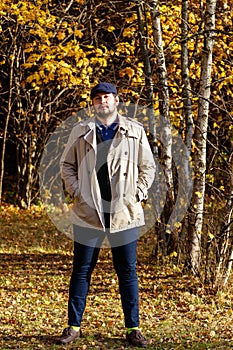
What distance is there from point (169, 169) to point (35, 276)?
206cm

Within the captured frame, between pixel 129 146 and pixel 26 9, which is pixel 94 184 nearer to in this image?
pixel 129 146

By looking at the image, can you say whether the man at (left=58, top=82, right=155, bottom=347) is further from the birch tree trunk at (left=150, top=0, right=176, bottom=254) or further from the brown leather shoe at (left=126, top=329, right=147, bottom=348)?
the birch tree trunk at (left=150, top=0, right=176, bottom=254)

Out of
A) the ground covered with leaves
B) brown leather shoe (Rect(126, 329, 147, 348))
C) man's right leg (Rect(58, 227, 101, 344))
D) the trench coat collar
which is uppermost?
the trench coat collar

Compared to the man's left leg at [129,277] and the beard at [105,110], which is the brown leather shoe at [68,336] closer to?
the man's left leg at [129,277]

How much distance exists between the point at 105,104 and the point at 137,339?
178cm

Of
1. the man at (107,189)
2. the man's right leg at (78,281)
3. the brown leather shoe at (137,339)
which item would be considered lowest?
the brown leather shoe at (137,339)

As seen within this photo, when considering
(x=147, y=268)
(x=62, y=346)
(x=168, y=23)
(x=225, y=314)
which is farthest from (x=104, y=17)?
(x=62, y=346)

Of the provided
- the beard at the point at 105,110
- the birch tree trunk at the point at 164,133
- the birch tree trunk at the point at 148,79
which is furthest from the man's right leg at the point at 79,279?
the birch tree trunk at the point at 148,79

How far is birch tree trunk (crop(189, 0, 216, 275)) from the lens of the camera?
6753 mm

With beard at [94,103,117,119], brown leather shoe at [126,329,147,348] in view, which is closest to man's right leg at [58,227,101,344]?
brown leather shoe at [126,329,147,348]

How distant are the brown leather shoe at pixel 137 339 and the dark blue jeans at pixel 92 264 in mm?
64

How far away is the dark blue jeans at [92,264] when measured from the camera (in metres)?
4.55

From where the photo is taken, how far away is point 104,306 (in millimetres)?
6047

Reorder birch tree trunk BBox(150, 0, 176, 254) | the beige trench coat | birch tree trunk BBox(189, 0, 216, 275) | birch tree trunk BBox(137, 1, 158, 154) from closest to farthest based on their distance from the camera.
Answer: the beige trench coat → birch tree trunk BBox(189, 0, 216, 275) → birch tree trunk BBox(150, 0, 176, 254) → birch tree trunk BBox(137, 1, 158, 154)
